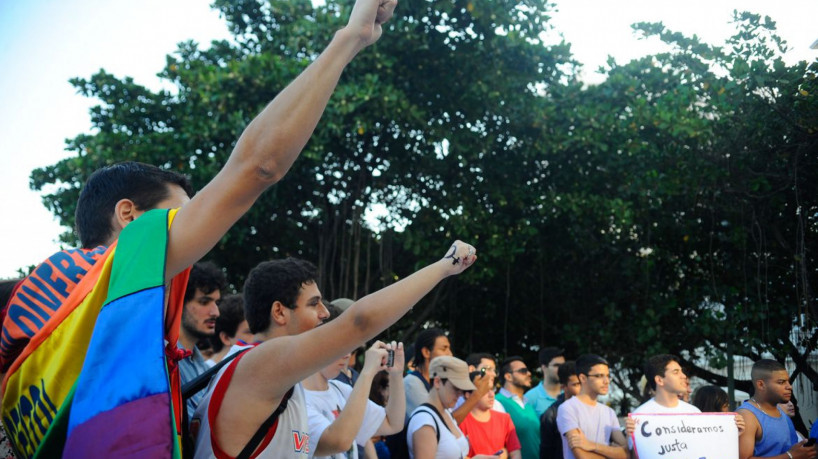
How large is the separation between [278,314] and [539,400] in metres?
6.22

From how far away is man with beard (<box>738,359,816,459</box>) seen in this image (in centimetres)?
632

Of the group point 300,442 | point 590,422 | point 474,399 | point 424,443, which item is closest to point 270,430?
point 300,442

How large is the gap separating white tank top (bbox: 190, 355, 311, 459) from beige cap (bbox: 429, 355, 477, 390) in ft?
10.5

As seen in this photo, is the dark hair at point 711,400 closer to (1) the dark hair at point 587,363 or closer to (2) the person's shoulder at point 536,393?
(1) the dark hair at point 587,363

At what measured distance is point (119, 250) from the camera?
158 cm

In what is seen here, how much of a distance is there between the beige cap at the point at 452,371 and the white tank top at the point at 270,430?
321cm

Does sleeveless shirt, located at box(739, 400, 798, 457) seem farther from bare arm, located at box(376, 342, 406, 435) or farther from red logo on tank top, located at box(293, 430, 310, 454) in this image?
red logo on tank top, located at box(293, 430, 310, 454)

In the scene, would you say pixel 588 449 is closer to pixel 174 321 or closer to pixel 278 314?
pixel 278 314

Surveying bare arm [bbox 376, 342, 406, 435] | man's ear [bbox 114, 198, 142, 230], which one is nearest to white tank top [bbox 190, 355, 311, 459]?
man's ear [bbox 114, 198, 142, 230]

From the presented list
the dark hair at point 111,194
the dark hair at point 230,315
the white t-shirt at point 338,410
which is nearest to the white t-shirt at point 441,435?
the white t-shirt at point 338,410

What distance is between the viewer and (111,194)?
185 centimetres

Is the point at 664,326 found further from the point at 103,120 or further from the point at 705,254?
the point at 103,120

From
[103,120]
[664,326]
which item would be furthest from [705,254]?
[103,120]

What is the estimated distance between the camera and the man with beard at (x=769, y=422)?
6.32m
